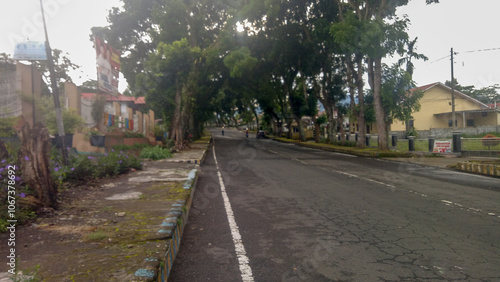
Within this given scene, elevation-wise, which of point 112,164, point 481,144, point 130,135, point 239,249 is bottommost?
point 239,249

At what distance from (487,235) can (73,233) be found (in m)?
5.81

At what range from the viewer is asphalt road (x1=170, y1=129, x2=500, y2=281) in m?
3.90

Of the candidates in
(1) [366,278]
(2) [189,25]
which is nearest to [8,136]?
(1) [366,278]

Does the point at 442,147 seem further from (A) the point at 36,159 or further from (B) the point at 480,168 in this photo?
(A) the point at 36,159

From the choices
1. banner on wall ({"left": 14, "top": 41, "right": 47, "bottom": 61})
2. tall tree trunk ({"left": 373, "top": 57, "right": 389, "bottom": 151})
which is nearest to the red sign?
tall tree trunk ({"left": 373, "top": 57, "right": 389, "bottom": 151})

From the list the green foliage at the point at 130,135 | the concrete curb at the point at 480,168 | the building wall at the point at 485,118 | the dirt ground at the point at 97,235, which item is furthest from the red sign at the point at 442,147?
the building wall at the point at 485,118

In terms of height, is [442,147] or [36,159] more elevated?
[36,159]

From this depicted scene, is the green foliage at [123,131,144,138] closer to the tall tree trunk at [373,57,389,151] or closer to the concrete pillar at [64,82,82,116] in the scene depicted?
the concrete pillar at [64,82,82,116]

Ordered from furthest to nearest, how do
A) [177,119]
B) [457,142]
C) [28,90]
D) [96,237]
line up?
[177,119], [457,142], [28,90], [96,237]

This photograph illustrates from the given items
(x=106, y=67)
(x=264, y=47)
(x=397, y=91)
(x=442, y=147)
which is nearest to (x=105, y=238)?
(x=106, y=67)

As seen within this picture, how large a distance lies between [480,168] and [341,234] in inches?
426

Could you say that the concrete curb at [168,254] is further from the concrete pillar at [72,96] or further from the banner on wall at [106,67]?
the concrete pillar at [72,96]

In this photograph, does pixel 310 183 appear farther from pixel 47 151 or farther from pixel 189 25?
pixel 189 25

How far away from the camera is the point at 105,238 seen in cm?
438
